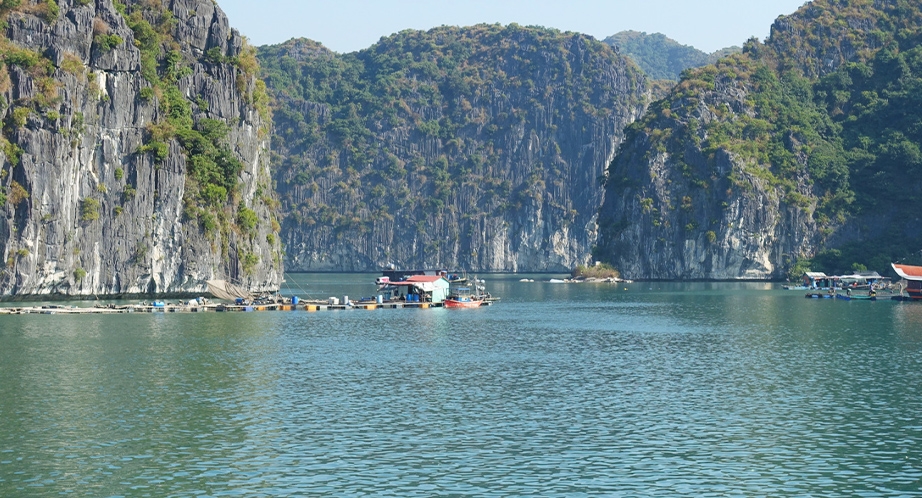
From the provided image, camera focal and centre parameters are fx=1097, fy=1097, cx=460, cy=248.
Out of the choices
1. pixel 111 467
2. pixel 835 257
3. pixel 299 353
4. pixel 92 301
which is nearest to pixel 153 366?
pixel 299 353

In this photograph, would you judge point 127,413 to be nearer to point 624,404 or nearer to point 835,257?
point 624,404

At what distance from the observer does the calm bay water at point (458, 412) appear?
112 ft

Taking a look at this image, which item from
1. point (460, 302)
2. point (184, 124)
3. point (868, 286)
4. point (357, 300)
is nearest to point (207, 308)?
point (357, 300)

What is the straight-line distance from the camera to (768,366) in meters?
61.5

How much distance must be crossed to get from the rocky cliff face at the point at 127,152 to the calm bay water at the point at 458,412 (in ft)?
102

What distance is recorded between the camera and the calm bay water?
3425 cm

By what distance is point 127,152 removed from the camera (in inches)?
4764

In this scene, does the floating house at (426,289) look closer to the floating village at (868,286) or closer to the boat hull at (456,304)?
the boat hull at (456,304)

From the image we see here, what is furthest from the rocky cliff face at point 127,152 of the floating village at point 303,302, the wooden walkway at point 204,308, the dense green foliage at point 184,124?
the wooden walkway at point 204,308

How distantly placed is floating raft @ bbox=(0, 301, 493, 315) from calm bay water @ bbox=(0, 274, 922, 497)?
642 inches

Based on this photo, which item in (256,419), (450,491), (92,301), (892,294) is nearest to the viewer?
(450,491)

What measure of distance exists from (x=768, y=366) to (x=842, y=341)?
57.2 ft

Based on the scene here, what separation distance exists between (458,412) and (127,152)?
85602 millimetres

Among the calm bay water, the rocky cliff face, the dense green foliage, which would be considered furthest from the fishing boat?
the calm bay water
